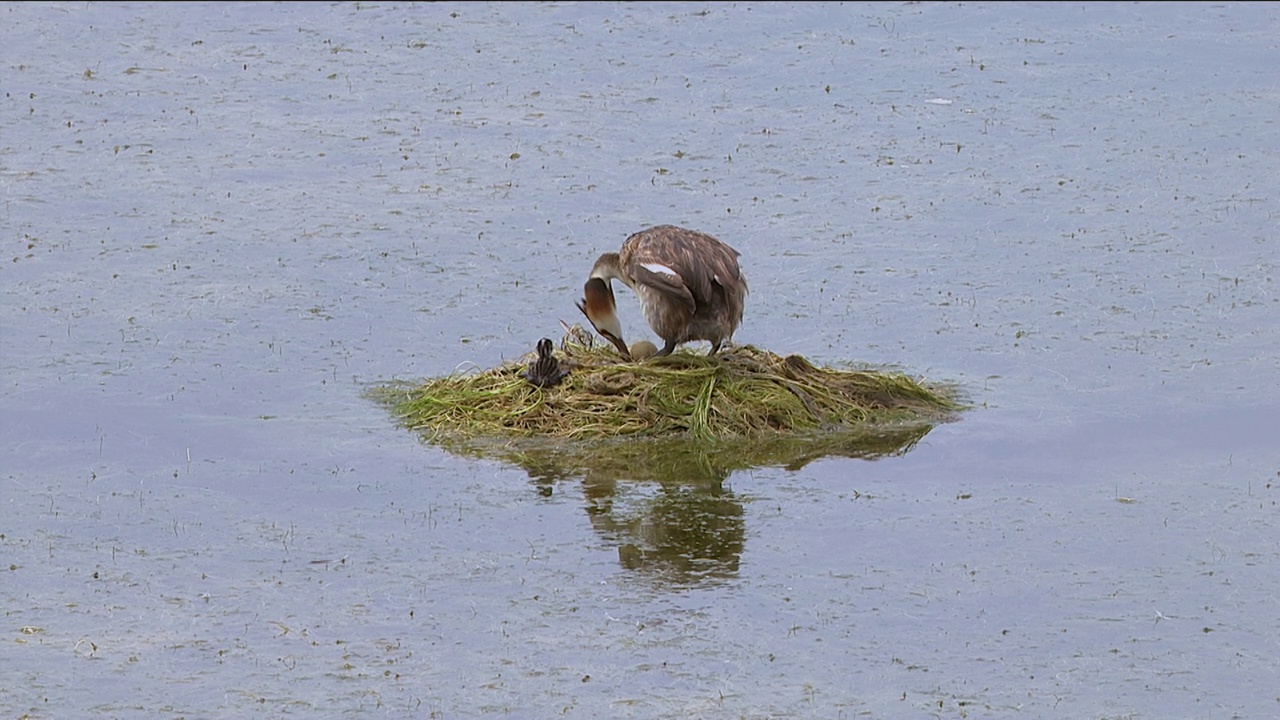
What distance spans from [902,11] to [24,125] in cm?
911

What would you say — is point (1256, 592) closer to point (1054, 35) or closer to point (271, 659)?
point (271, 659)

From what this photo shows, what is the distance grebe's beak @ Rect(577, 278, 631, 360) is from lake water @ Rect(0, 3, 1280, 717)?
2.92 feet

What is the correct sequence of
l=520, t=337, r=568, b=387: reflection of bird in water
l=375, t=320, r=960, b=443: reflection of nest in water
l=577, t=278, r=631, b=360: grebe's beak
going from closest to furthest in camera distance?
1. l=375, t=320, r=960, b=443: reflection of nest in water
2. l=520, t=337, r=568, b=387: reflection of bird in water
3. l=577, t=278, r=631, b=360: grebe's beak

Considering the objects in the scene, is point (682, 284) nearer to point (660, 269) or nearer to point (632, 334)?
point (660, 269)

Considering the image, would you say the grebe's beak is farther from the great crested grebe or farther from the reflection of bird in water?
the reflection of bird in water

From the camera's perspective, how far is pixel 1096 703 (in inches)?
361

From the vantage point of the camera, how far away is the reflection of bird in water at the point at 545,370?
1314 cm

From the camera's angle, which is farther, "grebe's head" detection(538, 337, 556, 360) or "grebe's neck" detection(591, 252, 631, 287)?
"grebe's neck" detection(591, 252, 631, 287)

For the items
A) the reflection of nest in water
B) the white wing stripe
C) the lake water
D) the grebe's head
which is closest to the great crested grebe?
the white wing stripe

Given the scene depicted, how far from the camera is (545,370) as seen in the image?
1316 centimetres

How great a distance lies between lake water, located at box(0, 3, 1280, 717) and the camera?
9.66 m

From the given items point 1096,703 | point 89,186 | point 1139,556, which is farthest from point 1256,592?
point 89,186

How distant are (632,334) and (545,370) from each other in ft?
5.38

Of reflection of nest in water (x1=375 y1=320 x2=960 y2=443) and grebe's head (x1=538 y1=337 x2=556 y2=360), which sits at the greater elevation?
grebe's head (x1=538 y1=337 x2=556 y2=360)
